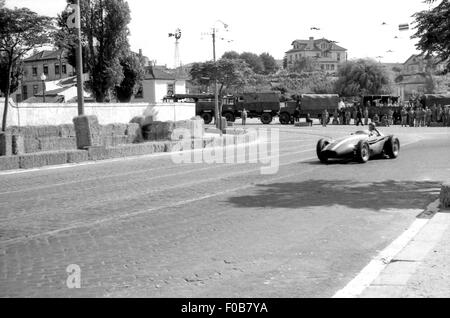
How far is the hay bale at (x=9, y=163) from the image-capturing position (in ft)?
56.6

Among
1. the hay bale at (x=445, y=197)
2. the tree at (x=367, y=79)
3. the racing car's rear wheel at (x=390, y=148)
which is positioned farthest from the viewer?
the tree at (x=367, y=79)

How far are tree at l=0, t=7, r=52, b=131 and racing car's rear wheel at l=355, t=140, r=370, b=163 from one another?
41.3 feet

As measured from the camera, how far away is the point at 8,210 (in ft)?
32.8

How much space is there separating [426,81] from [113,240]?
122 m

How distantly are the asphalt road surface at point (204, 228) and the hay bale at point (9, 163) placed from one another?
1.90 metres

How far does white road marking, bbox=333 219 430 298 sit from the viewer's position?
526cm

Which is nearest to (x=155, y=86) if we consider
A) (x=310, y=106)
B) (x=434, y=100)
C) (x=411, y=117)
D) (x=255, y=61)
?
(x=310, y=106)

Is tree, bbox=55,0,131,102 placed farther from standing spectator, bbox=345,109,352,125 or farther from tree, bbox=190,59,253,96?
standing spectator, bbox=345,109,352,125

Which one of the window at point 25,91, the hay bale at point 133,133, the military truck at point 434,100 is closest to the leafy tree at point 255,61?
the window at point 25,91

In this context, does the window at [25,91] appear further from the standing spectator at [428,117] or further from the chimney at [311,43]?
the chimney at [311,43]

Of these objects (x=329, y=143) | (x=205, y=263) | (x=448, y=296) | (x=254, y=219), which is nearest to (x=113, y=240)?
(x=205, y=263)

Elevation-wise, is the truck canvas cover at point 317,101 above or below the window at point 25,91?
below

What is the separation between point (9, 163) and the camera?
17422 mm

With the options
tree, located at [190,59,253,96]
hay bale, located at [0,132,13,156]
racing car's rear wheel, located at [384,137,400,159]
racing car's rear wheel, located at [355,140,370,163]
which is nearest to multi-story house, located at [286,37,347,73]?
tree, located at [190,59,253,96]
